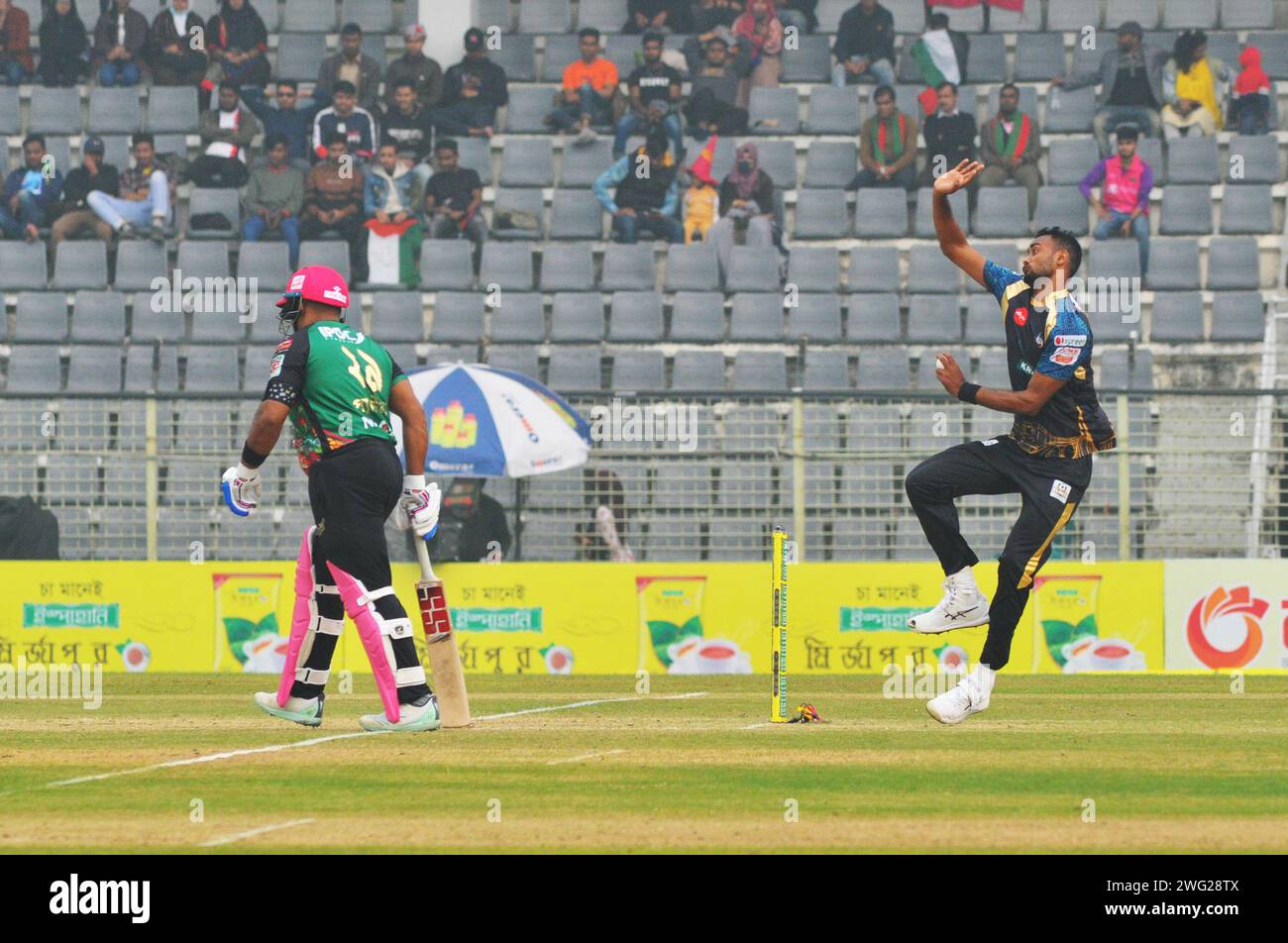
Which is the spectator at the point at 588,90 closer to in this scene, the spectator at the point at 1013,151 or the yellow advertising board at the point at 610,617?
the spectator at the point at 1013,151

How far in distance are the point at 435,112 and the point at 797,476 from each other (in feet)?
35.1

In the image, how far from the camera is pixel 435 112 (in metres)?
27.1

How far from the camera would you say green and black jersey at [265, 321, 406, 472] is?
404 inches

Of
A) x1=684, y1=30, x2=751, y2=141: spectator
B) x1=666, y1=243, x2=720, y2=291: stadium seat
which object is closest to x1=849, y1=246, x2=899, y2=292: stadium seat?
x1=666, y1=243, x2=720, y2=291: stadium seat

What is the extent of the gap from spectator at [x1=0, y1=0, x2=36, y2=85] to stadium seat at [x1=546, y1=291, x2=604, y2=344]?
983cm

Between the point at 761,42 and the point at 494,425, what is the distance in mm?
10881

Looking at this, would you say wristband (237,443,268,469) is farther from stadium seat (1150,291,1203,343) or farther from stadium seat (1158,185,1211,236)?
stadium seat (1158,185,1211,236)

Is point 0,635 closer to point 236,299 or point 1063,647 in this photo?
point 236,299

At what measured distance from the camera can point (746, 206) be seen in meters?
25.3

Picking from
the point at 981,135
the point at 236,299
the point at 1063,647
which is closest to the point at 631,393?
the point at 1063,647

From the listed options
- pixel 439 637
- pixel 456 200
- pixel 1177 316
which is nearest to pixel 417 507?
pixel 439 637

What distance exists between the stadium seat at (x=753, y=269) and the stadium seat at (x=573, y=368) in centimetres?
258

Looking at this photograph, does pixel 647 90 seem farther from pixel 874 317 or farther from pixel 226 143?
pixel 226 143

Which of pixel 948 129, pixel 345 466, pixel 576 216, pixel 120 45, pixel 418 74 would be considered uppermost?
pixel 120 45
